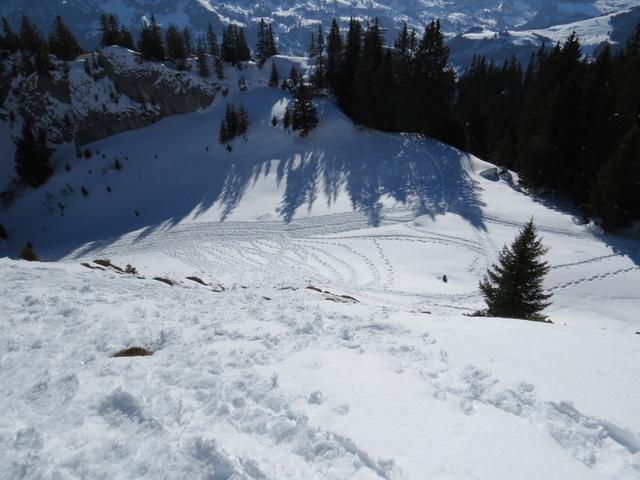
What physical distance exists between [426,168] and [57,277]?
30.9m

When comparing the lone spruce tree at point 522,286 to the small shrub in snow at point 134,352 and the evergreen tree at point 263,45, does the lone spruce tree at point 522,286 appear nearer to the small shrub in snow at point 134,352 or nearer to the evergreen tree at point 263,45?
the small shrub in snow at point 134,352

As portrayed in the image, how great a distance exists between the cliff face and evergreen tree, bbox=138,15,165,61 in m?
2.17

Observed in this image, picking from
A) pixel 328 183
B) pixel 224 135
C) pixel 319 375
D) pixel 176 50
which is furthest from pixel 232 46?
pixel 319 375

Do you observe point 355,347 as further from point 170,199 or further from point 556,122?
point 170,199

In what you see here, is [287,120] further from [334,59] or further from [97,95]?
[97,95]

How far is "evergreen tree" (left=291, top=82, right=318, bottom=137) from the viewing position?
40688 millimetres

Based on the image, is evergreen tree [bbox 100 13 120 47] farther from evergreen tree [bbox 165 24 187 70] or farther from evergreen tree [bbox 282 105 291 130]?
evergreen tree [bbox 282 105 291 130]

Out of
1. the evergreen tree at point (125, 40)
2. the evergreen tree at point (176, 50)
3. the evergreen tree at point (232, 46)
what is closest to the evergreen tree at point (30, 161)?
the evergreen tree at point (125, 40)

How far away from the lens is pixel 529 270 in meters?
14.5

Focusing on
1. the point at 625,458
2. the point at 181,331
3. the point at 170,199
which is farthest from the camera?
the point at 170,199

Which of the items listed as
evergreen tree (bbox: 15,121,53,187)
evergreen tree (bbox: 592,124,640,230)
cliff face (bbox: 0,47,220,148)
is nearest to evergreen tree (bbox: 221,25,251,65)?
cliff face (bbox: 0,47,220,148)

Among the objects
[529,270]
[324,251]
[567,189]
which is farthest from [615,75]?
[324,251]

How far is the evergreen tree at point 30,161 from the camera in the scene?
42.9 meters

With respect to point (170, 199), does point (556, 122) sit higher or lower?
higher
